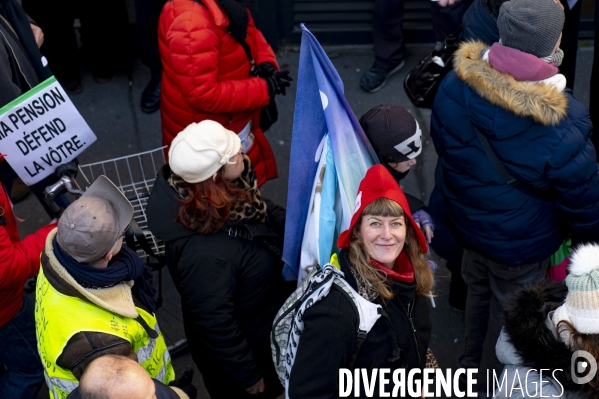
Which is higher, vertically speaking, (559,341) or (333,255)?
(559,341)

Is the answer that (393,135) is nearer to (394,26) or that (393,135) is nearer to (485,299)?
(485,299)

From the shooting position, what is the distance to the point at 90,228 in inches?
101

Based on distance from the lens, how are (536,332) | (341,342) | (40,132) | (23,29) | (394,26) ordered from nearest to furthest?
1. (536,332)
2. (341,342)
3. (40,132)
4. (23,29)
5. (394,26)

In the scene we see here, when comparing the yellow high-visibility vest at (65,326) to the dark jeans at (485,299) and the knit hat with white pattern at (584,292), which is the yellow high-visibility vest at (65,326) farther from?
the dark jeans at (485,299)

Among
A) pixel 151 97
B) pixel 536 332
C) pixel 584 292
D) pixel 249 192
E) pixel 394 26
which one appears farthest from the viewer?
pixel 151 97

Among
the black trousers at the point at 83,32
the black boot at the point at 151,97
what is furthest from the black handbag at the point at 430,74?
the black trousers at the point at 83,32

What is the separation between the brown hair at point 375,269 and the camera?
2.60 m

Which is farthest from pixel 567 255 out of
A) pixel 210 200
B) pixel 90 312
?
pixel 90 312

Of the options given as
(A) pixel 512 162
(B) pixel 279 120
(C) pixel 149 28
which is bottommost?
(B) pixel 279 120

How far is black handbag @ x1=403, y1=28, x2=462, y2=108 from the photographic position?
375 cm

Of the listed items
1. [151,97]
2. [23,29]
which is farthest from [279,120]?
[23,29]

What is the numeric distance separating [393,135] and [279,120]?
263 cm

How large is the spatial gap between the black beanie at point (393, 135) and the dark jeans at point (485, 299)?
70 centimetres

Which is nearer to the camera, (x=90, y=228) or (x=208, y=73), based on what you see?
(x=90, y=228)
